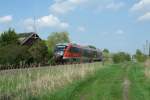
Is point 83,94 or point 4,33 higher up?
point 4,33

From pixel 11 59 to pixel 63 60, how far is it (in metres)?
11.1

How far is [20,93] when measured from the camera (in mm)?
14289

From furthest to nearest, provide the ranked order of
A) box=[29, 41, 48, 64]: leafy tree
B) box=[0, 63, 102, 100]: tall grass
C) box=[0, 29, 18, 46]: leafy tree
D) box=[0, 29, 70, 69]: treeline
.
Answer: box=[0, 29, 18, 46]: leafy tree < box=[29, 41, 48, 64]: leafy tree < box=[0, 29, 70, 69]: treeline < box=[0, 63, 102, 100]: tall grass

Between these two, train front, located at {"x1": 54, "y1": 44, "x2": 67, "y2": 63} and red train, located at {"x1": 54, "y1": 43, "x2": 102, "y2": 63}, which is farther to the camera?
train front, located at {"x1": 54, "y1": 44, "x2": 67, "y2": 63}

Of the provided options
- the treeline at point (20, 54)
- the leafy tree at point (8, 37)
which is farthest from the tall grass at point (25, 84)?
the leafy tree at point (8, 37)

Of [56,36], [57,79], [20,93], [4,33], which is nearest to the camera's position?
[20,93]

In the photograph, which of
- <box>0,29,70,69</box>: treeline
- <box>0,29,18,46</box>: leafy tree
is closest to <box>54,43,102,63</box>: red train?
<box>0,29,70,69</box>: treeline

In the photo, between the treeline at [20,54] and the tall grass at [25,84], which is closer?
the tall grass at [25,84]

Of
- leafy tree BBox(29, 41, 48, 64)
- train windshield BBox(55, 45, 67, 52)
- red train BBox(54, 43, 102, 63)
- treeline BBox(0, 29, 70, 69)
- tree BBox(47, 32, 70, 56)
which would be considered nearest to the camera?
treeline BBox(0, 29, 70, 69)

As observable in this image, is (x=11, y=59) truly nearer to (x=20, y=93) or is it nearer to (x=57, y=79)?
(x=57, y=79)

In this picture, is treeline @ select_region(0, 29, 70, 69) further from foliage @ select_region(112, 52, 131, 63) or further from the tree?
the tree

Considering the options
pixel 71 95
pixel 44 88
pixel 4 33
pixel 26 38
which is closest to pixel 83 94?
pixel 71 95

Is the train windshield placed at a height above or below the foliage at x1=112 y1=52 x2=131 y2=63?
above

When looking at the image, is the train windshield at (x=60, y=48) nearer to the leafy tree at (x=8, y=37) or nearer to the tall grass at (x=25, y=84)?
the leafy tree at (x=8, y=37)
